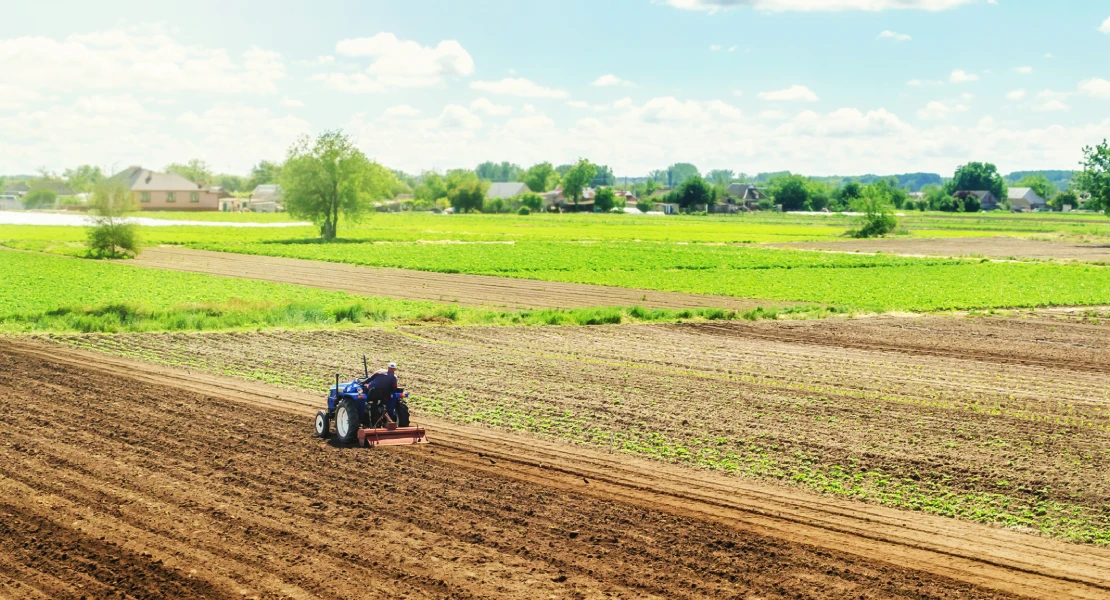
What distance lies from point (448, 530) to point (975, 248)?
278 feet

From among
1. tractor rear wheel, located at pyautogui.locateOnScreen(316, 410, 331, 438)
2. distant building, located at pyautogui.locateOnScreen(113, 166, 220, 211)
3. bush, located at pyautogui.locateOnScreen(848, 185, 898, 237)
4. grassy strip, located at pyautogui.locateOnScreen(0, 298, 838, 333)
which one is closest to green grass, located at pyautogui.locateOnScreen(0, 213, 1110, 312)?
bush, located at pyautogui.locateOnScreen(848, 185, 898, 237)

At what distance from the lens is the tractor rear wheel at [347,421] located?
58.1 ft

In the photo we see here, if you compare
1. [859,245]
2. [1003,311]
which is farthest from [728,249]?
[1003,311]

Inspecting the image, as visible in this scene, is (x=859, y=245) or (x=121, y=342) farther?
(x=859, y=245)

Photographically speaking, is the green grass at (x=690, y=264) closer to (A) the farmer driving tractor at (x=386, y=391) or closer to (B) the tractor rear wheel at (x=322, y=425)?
(A) the farmer driving tractor at (x=386, y=391)

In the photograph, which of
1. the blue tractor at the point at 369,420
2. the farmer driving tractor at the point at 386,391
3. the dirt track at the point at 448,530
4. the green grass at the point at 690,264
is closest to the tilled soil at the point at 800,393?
the dirt track at the point at 448,530

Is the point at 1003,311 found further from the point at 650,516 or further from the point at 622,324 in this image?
the point at 650,516

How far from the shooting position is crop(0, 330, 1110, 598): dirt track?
11.9 metres

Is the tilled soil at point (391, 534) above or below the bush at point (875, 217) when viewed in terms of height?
below

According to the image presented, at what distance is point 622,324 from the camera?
3731 cm

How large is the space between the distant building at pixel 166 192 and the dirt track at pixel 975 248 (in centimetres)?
12531

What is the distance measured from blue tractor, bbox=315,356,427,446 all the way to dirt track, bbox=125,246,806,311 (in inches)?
1019

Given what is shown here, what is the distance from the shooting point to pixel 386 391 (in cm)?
1772

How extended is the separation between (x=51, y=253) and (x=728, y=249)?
4840cm
